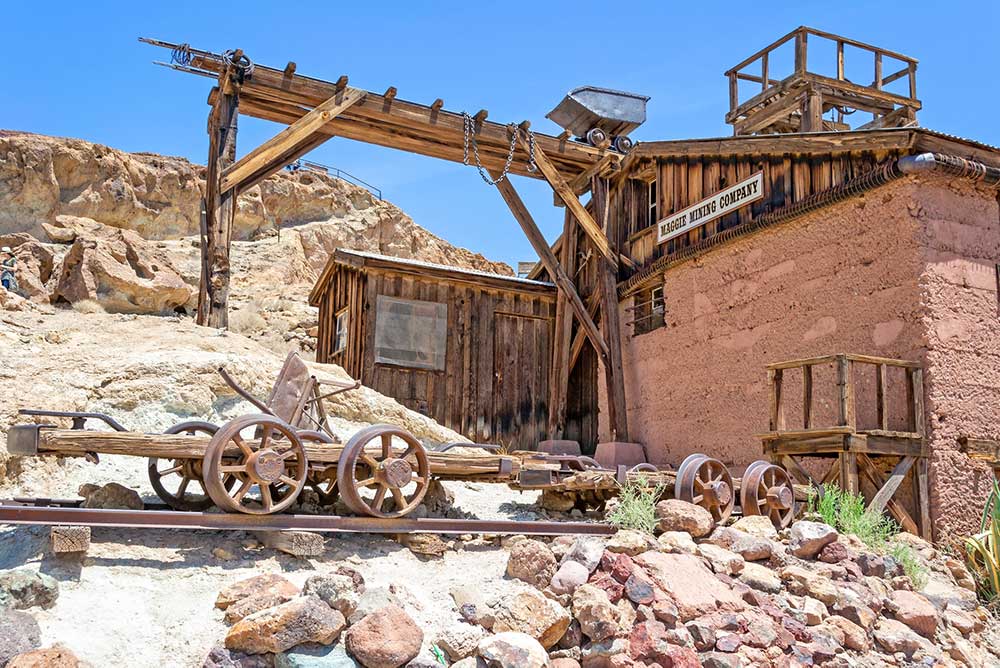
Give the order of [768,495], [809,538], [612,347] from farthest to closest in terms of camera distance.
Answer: [612,347]
[768,495]
[809,538]

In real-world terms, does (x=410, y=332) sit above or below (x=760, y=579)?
above

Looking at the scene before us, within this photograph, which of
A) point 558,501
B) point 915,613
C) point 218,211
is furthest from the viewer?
point 218,211

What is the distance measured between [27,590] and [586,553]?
11.8ft

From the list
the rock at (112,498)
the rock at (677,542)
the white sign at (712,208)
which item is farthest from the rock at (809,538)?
the white sign at (712,208)

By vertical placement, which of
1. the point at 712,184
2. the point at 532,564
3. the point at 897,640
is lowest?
the point at 897,640

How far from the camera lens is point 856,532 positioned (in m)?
8.43

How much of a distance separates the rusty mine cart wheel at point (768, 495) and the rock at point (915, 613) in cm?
125

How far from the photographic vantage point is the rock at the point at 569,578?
6383 millimetres

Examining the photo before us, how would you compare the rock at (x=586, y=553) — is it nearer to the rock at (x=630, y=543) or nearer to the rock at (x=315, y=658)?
the rock at (x=630, y=543)

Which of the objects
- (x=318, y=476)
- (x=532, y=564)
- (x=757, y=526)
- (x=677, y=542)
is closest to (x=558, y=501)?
(x=757, y=526)

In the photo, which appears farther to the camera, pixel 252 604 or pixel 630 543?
pixel 630 543

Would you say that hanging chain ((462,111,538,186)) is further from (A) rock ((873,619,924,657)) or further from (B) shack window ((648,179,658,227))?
(A) rock ((873,619,924,657))

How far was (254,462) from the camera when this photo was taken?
6547mm

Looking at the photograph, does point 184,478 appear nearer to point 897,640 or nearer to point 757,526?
point 757,526
